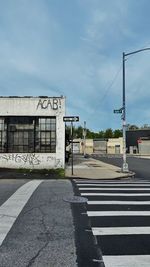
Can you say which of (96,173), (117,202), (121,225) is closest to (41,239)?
(121,225)

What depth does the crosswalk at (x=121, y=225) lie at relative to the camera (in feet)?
19.6

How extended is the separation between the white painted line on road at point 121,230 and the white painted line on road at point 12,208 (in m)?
1.75

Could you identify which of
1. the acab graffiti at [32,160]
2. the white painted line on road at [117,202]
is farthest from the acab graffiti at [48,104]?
the white painted line on road at [117,202]

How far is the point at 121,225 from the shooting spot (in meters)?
8.15

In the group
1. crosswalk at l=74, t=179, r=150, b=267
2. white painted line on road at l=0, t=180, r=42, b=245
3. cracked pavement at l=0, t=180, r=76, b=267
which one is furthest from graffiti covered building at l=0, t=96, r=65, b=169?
cracked pavement at l=0, t=180, r=76, b=267

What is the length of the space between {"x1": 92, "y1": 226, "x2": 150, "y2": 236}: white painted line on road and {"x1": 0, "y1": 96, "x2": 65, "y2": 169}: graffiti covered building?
18.0m

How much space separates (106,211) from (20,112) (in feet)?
56.3

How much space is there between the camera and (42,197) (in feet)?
39.2

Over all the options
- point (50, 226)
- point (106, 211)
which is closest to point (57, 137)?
point (106, 211)

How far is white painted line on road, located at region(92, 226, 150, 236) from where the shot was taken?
7.45m

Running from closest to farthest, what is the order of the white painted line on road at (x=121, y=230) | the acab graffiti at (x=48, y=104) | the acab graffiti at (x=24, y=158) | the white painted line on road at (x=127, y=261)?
the white painted line on road at (x=127, y=261) → the white painted line on road at (x=121, y=230) → the acab graffiti at (x=24, y=158) → the acab graffiti at (x=48, y=104)

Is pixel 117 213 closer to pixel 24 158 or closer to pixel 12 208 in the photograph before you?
pixel 12 208

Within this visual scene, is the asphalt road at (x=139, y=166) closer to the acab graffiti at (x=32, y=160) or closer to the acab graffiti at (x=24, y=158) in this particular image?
the acab graffiti at (x=32, y=160)

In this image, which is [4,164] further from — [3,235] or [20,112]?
[3,235]
